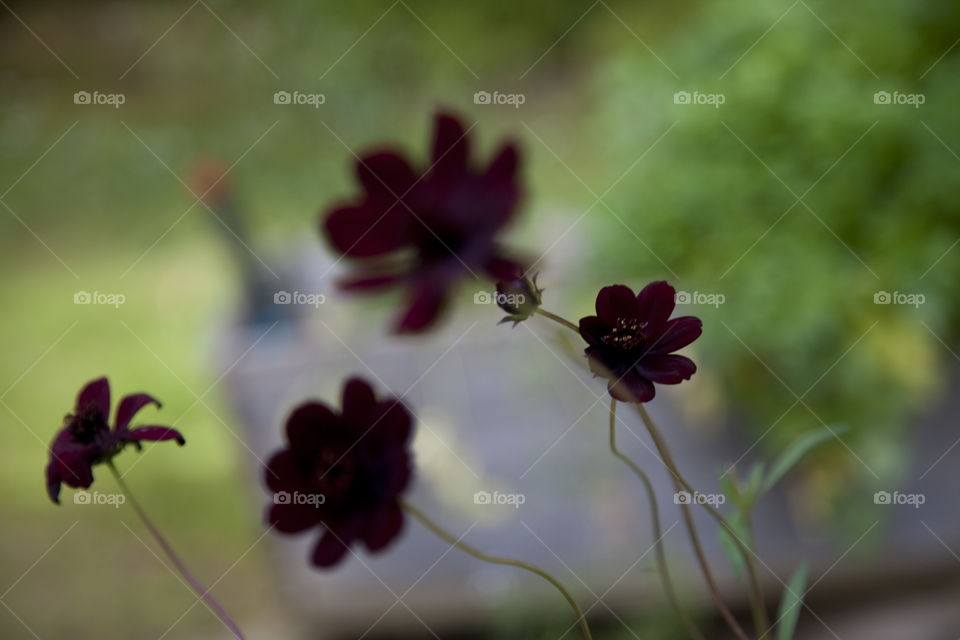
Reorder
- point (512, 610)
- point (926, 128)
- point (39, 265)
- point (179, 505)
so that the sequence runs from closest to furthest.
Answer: point (926, 128) → point (512, 610) → point (179, 505) → point (39, 265)

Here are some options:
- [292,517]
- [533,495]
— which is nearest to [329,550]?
→ [292,517]

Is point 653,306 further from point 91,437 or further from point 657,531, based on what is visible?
point 91,437

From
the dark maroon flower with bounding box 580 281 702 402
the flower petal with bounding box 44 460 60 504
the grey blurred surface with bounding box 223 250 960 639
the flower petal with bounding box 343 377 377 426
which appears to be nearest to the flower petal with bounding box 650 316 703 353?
the dark maroon flower with bounding box 580 281 702 402

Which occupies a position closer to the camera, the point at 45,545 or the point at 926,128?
the point at 926,128

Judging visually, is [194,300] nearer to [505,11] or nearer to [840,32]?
[505,11]

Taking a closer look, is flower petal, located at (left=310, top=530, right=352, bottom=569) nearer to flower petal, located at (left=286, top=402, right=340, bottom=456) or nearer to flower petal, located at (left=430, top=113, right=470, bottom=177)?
flower petal, located at (left=286, top=402, right=340, bottom=456)

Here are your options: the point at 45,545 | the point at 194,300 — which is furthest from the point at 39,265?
the point at 45,545
